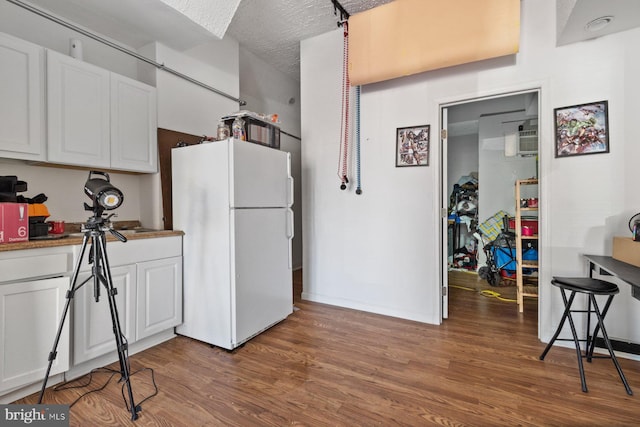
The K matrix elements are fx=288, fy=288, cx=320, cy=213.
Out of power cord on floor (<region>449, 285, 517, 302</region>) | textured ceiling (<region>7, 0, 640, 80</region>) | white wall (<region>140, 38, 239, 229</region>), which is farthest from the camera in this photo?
power cord on floor (<region>449, 285, 517, 302</region>)

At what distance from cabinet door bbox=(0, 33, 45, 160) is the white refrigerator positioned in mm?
870

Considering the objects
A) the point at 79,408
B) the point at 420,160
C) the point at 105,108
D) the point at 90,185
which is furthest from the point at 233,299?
the point at 420,160

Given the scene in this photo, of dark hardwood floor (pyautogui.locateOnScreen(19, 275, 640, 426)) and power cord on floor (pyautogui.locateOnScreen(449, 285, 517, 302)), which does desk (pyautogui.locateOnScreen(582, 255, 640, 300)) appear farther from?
power cord on floor (pyautogui.locateOnScreen(449, 285, 517, 302))

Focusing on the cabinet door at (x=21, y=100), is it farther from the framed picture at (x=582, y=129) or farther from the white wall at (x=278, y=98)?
the framed picture at (x=582, y=129)

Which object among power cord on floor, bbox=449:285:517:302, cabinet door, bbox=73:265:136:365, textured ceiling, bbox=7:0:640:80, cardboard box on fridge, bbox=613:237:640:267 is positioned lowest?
power cord on floor, bbox=449:285:517:302

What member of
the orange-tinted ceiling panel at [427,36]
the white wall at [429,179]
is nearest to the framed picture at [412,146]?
the white wall at [429,179]

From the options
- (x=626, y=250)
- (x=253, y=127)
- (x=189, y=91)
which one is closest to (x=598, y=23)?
(x=626, y=250)

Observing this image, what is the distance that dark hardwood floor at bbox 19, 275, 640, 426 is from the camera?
4.99 feet

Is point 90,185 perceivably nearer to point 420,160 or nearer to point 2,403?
point 2,403

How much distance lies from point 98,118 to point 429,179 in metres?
2.85

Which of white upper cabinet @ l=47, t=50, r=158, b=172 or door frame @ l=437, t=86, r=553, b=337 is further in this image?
door frame @ l=437, t=86, r=553, b=337

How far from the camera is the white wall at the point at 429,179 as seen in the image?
6.87 feet

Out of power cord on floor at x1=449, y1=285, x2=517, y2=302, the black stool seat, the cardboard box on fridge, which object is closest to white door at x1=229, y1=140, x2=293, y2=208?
the black stool seat

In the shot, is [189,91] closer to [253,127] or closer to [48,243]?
[253,127]
